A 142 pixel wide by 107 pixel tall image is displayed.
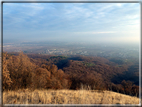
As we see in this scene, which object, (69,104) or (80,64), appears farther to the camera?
(80,64)

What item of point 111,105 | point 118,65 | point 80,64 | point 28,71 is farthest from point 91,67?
point 111,105

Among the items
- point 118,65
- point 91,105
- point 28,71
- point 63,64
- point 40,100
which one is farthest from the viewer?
point 63,64

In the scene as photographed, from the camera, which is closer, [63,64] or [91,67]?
[91,67]

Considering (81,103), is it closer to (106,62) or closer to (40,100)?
(40,100)

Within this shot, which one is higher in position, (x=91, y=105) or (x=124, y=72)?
(x=91, y=105)

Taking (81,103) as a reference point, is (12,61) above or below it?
above

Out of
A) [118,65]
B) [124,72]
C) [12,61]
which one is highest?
[12,61]

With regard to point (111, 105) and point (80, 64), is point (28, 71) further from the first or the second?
point (80, 64)

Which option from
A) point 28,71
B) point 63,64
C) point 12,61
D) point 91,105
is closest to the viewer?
point 91,105

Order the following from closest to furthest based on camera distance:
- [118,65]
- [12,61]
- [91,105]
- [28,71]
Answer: [91,105], [12,61], [28,71], [118,65]

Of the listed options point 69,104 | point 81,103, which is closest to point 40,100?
point 69,104
